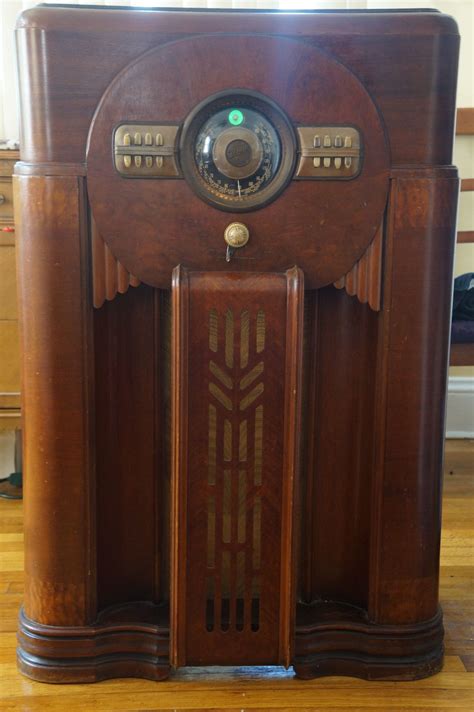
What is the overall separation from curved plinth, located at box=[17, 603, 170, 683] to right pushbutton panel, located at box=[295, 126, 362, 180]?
28.2 inches

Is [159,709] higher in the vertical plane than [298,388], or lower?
lower

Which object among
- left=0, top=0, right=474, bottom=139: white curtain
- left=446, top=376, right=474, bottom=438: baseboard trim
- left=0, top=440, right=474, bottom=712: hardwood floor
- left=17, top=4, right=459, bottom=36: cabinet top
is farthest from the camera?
left=446, top=376, right=474, bottom=438: baseboard trim

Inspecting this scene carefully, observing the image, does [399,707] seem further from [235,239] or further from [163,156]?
[163,156]

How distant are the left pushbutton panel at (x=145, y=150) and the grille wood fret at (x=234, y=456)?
0.15 metres

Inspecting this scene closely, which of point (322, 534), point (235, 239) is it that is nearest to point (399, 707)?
point (322, 534)

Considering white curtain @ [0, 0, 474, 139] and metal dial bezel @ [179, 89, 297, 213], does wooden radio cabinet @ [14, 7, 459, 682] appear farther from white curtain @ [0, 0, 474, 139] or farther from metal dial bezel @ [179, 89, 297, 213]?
white curtain @ [0, 0, 474, 139]

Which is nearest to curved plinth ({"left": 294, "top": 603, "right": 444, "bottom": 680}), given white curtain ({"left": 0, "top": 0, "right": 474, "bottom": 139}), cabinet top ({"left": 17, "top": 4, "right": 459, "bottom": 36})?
cabinet top ({"left": 17, "top": 4, "right": 459, "bottom": 36})

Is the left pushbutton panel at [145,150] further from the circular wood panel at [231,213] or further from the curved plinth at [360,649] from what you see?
the curved plinth at [360,649]

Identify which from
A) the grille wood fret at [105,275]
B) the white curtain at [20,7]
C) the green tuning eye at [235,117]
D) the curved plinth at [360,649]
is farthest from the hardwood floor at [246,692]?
the white curtain at [20,7]

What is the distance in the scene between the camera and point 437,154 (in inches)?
51.4

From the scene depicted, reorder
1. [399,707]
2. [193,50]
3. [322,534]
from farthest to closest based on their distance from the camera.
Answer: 1. [322,534]
2. [399,707]
3. [193,50]

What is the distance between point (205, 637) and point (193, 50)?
2.71 ft

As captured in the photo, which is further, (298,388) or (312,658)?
(312,658)

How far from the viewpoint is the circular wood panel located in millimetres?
1248
